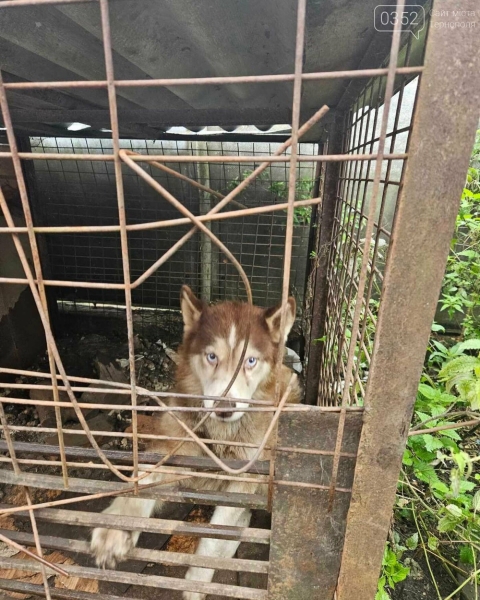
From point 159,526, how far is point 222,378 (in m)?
0.86

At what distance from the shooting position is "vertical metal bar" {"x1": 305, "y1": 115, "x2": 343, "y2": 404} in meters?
2.79

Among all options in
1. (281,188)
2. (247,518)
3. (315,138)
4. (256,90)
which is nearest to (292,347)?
(281,188)

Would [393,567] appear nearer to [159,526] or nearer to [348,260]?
[159,526]

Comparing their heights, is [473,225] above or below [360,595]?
above

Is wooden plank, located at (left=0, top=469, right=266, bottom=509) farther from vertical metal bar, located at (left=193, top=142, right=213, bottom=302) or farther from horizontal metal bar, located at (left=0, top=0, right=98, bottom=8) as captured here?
vertical metal bar, located at (left=193, top=142, right=213, bottom=302)

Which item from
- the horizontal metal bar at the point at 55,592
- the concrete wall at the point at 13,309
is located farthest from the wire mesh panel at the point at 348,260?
the concrete wall at the point at 13,309

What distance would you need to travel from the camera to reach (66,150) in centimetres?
558

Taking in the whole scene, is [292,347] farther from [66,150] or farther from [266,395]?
[66,150]

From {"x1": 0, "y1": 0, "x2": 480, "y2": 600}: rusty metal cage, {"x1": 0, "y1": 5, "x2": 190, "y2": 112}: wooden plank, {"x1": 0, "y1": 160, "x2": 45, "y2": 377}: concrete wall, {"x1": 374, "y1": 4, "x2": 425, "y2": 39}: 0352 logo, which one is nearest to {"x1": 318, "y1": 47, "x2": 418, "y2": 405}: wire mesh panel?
{"x1": 0, "y1": 0, "x2": 480, "y2": 600}: rusty metal cage

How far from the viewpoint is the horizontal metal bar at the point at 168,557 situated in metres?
1.62

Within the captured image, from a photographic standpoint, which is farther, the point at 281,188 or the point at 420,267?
the point at 281,188

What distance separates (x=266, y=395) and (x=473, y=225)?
1959 millimetres

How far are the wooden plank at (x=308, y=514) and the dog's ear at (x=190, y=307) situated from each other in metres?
1.36

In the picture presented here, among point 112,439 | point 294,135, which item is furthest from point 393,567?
point 112,439
